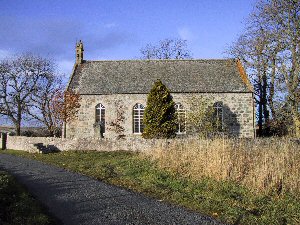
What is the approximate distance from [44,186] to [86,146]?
12.8 meters

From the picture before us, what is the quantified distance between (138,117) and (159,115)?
447 centimetres

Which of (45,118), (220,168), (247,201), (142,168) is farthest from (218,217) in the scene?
(45,118)

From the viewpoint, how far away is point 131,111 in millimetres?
31312

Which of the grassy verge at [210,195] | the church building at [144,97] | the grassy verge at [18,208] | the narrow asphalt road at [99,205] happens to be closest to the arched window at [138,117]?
the church building at [144,97]

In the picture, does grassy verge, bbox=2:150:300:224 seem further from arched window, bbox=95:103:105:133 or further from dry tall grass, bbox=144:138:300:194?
arched window, bbox=95:103:105:133

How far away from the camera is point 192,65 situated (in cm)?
3459

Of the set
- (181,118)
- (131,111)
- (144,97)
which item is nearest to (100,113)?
(131,111)

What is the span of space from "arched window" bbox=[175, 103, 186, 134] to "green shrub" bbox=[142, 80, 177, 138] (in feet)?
4.02

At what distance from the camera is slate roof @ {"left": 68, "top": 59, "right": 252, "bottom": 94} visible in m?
31.7

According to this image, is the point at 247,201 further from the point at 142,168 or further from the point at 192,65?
the point at 192,65

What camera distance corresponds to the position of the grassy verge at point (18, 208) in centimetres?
744

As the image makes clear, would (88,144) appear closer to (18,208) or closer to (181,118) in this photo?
(181,118)

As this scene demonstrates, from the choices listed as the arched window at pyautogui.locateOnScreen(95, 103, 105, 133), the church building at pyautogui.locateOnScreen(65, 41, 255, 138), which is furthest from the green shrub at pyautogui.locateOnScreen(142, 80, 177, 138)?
the arched window at pyautogui.locateOnScreen(95, 103, 105, 133)

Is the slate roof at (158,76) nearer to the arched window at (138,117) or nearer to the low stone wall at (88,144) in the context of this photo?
the arched window at (138,117)
